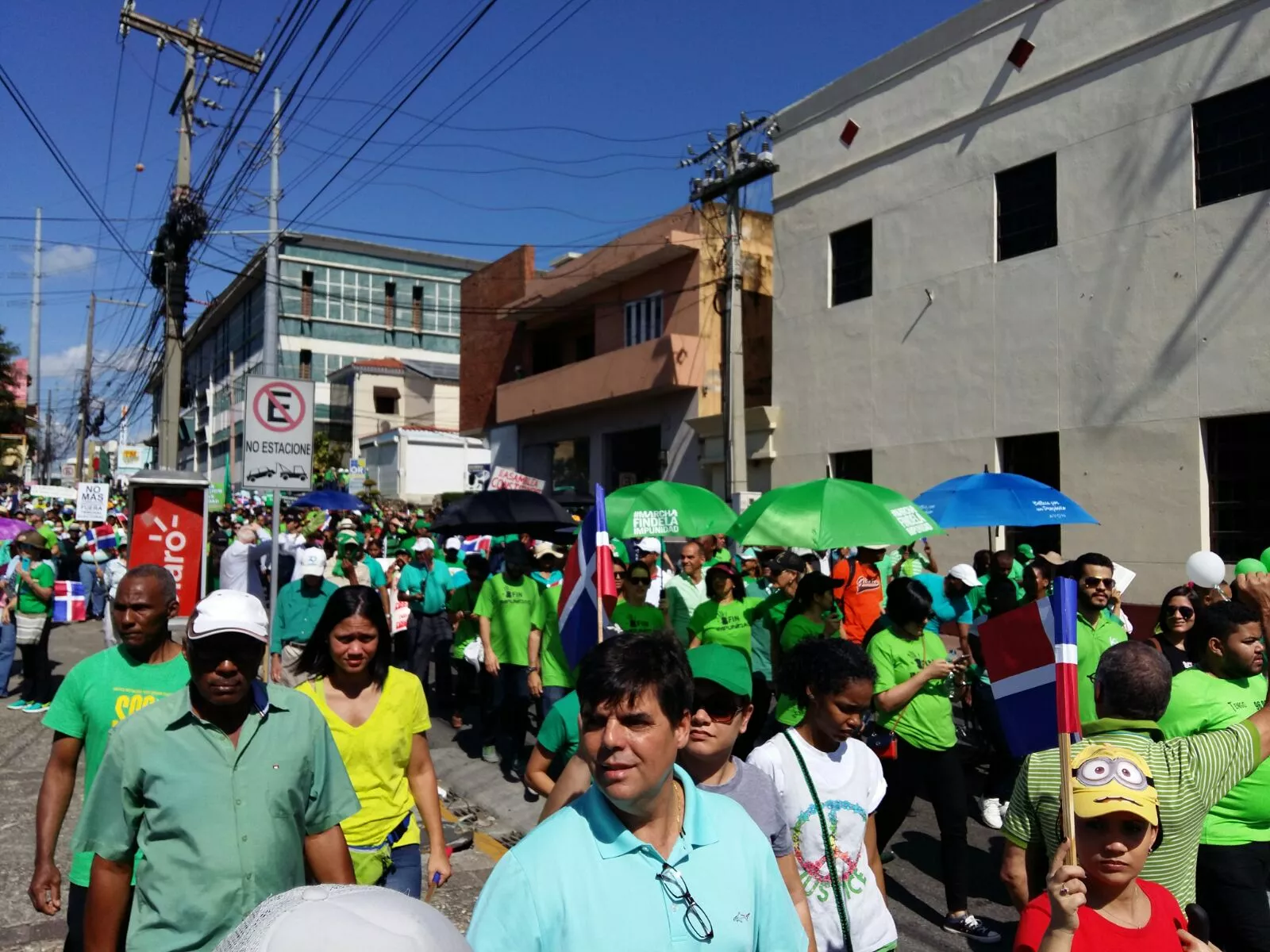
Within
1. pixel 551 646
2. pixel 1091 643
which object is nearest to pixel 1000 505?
pixel 1091 643

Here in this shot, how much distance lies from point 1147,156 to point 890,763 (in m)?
10.9

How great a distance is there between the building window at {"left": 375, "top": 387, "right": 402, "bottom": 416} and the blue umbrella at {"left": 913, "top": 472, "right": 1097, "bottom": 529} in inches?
1838

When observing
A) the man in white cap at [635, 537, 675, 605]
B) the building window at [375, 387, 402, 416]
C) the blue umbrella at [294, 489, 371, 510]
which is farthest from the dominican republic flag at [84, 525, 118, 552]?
the building window at [375, 387, 402, 416]

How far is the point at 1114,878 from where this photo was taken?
257 cm

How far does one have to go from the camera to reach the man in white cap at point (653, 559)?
1118 cm

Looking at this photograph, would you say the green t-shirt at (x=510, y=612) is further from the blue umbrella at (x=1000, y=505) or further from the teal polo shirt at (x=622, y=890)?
the teal polo shirt at (x=622, y=890)

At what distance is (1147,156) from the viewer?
1320 cm

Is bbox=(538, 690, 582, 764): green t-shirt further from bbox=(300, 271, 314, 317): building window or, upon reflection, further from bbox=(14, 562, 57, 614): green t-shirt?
bbox=(300, 271, 314, 317): building window

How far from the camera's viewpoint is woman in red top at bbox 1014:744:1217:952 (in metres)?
2.53

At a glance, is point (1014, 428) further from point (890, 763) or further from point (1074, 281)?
point (890, 763)

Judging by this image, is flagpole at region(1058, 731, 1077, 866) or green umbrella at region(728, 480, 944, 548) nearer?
flagpole at region(1058, 731, 1077, 866)

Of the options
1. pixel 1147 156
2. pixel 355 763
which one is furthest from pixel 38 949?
pixel 1147 156

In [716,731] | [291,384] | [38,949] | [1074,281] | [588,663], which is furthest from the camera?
[1074,281]

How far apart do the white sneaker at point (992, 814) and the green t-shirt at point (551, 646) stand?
3.21 metres
